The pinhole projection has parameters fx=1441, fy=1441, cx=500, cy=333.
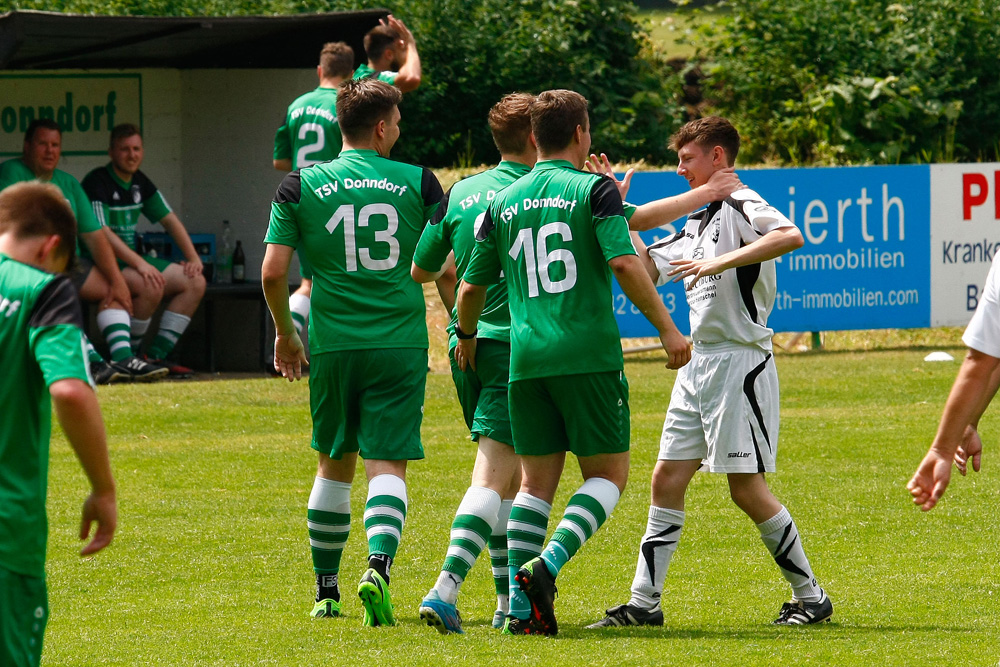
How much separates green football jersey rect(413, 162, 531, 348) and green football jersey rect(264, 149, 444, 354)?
17 centimetres

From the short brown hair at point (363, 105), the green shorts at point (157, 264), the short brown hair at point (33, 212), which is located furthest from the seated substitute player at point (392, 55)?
the short brown hair at point (33, 212)

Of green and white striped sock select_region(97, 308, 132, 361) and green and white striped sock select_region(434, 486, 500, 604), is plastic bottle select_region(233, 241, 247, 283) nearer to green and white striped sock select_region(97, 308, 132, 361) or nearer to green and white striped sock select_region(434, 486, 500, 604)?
green and white striped sock select_region(97, 308, 132, 361)

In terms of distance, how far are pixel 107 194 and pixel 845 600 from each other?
9320 mm

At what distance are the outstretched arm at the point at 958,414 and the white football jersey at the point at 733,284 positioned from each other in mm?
1921

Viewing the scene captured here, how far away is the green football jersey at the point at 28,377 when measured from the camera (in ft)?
11.8

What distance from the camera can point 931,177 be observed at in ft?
53.7

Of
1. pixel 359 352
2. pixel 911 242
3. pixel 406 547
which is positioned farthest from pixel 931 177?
pixel 359 352

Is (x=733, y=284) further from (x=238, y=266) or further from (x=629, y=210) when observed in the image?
(x=238, y=266)

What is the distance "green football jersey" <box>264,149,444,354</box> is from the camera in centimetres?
609

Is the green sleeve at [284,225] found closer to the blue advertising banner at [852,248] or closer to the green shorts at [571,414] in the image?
the green shorts at [571,414]

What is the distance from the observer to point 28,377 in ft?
12.2

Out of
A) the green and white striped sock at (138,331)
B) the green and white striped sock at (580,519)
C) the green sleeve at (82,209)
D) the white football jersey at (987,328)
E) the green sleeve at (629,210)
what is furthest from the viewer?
the green and white striped sock at (138,331)

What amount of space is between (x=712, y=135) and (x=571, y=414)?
1.39 m

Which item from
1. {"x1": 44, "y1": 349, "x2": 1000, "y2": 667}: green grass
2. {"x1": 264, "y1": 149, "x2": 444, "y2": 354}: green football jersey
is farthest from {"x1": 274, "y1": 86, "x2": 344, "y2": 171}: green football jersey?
{"x1": 264, "y1": 149, "x2": 444, "y2": 354}: green football jersey
